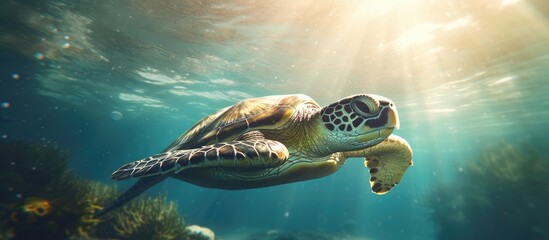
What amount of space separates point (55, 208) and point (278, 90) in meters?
13.2

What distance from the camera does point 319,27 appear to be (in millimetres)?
9102

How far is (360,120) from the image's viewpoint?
2.75 meters

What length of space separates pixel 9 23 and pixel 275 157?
14326 millimetres

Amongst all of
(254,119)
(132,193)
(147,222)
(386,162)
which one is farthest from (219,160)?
(147,222)

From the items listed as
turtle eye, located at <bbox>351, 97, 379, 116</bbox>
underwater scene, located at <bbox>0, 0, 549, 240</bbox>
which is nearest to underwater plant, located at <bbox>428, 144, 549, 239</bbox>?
underwater scene, located at <bbox>0, 0, 549, 240</bbox>

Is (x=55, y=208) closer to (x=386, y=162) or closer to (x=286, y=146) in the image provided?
(x=286, y=146)

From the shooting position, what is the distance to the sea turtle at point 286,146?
8.34 ft

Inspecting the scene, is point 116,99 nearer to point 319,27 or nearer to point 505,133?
point 319,27

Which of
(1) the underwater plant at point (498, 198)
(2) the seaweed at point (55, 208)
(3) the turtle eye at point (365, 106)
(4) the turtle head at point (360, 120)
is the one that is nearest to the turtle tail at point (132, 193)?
(2) the seaweed at point (55, 208)

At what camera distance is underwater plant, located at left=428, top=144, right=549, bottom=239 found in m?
10.4

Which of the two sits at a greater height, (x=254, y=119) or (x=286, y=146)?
(x=254, y=119)

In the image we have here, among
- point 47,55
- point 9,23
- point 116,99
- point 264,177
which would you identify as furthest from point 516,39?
point 116,99

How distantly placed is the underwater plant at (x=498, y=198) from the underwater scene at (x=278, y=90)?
0.20 ft

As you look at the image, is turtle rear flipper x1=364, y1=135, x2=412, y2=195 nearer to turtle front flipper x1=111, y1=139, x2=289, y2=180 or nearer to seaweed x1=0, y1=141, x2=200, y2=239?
turtle front flipper x1=111, y1=139, x2=289, y2=180
